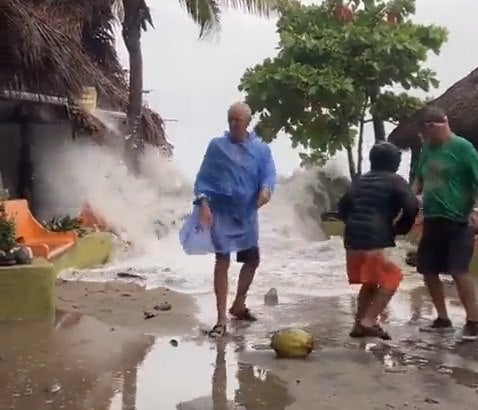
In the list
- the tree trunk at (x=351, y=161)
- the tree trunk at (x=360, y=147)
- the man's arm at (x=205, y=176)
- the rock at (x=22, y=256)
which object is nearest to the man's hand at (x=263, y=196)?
the man's arm at (x=205, y=176)

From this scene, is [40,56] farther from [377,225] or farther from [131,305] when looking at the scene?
[377,225]

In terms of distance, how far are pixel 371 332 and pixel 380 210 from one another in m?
0.79

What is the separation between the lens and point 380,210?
5938 millimetres

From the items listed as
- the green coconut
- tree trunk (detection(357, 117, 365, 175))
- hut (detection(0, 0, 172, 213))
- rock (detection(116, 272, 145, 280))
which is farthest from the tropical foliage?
the green coconut

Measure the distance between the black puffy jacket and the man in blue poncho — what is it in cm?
71

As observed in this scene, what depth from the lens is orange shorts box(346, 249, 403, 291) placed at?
593 centimetres

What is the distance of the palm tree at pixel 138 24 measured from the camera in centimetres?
1812

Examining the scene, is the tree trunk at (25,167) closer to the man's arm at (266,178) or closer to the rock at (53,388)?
the man's arm at (266,178)

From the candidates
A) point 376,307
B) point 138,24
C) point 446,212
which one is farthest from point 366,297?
point 138,24

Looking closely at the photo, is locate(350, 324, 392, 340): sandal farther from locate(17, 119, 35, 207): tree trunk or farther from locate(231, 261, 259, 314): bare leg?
locate(17, 119, 35, 207): tree trunk

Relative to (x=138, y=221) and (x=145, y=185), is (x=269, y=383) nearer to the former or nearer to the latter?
(x=138, y=221)

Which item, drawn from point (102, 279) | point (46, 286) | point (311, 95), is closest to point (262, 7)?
point (311, 95)

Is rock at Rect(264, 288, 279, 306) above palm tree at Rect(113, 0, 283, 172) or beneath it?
beneath

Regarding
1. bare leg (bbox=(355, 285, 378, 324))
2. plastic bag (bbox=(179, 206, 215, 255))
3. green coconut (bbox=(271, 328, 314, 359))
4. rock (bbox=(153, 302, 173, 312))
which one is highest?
plastic bag (bbox=(179, 206, 215, 255))
